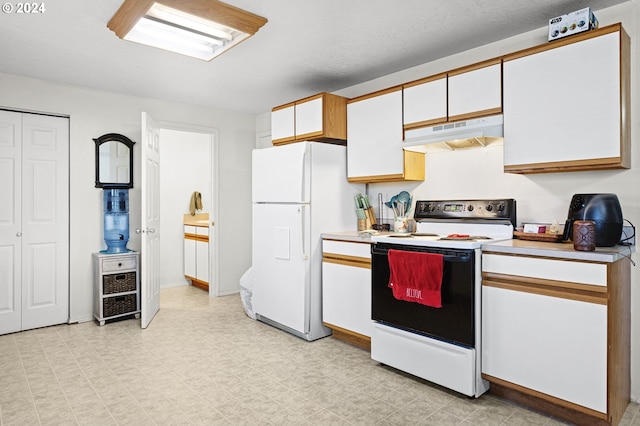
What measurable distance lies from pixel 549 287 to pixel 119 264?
379 cm

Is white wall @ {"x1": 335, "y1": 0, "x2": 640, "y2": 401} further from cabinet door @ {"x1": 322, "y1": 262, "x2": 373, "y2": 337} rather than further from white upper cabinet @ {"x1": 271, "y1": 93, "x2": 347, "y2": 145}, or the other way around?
cabinet door @ {"x1": 322, "y1": 262, "x2": 373, "y2": 337}

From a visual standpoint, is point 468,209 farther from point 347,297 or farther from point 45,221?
point 45,221

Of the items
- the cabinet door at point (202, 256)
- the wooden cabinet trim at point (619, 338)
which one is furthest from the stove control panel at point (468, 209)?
the cabinet door at point (202, 256)

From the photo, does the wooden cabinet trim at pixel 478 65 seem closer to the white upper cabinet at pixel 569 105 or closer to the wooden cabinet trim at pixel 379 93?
the white upper cabinet at pixel 569 105

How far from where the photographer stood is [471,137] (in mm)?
2719

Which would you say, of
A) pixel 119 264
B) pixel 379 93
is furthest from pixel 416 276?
pixel 119 264

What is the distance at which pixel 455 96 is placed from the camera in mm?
2840

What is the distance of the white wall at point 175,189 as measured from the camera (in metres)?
5.76

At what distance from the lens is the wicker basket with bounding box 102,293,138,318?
395cm

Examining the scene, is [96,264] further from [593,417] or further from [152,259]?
[593,417]

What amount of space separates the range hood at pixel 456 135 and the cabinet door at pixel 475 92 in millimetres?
60

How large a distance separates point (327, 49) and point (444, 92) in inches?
38.1

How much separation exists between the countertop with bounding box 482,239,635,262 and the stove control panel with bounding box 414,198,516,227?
0.42m

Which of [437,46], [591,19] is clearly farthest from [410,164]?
[591,19]
